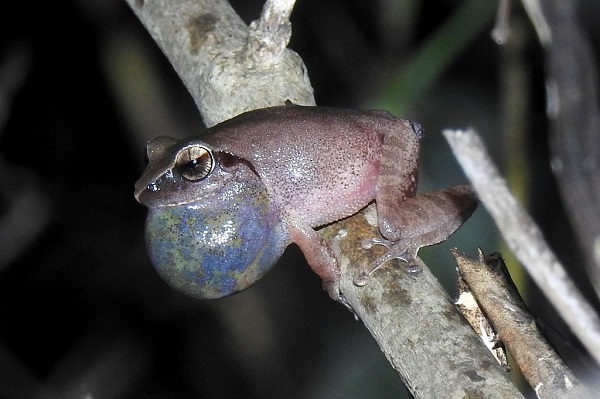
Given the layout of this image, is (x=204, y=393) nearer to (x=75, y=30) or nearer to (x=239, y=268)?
(x=75, y=30)

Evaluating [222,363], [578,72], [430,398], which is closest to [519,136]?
[222,363]

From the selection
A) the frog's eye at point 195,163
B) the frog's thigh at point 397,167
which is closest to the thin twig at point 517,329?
the frog's thigh at point 397,167

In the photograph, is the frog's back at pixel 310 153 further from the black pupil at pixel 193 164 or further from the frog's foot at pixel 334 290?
the frog's foot at pixel 334 290

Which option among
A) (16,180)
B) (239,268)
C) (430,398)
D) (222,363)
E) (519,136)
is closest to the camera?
(430,398)

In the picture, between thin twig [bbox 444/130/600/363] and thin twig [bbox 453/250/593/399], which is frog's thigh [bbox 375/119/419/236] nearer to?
thin twig [bbox 453/250/593/399]

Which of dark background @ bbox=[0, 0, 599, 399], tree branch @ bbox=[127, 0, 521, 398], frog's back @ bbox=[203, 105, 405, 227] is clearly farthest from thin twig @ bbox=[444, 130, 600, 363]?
dark background @ bbox=[0, 0, 599, 399]

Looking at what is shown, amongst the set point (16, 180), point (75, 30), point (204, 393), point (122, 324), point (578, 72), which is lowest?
point (204, 393)
